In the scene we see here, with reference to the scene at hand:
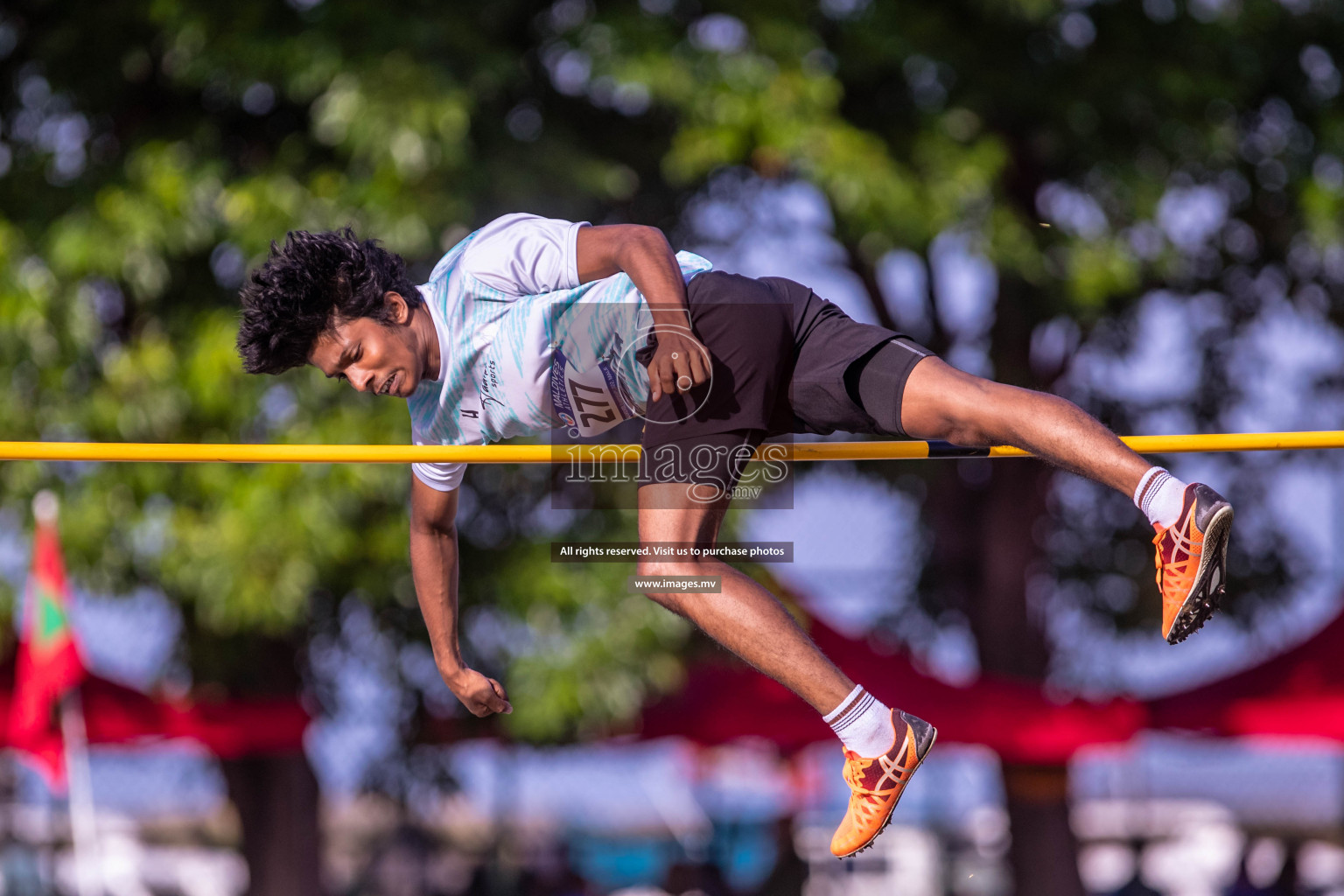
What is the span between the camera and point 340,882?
10.4 m

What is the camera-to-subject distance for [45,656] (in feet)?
22.5

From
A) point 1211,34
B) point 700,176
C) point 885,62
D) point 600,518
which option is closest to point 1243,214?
point 1211,34

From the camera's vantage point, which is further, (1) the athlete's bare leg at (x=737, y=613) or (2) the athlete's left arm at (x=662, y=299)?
(1) the athlete's bare leg at (x=737, y=613)

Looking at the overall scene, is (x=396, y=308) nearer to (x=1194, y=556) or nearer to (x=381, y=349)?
(x=381, y=349)

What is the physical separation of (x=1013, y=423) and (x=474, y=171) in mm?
3754

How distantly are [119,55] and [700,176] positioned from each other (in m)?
3.00

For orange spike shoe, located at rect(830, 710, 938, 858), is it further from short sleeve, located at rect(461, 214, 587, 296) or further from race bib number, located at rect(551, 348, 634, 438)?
short sleeve, located at rect(461, 214, 587, 296)

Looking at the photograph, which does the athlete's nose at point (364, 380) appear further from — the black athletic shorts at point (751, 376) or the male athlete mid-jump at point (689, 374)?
the black athletic shorts at point (751, 376)

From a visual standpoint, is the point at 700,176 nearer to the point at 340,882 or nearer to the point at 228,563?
the point at 228,563

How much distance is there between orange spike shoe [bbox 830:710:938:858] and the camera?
3.10m

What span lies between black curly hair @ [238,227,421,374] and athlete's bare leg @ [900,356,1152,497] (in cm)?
127

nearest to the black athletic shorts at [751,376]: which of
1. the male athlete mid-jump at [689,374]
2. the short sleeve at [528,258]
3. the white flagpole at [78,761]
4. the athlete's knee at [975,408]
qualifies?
the male athlete mid-jump at [689,374]

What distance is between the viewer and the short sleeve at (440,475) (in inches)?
141

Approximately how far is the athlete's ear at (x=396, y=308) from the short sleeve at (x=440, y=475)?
0.47 m
